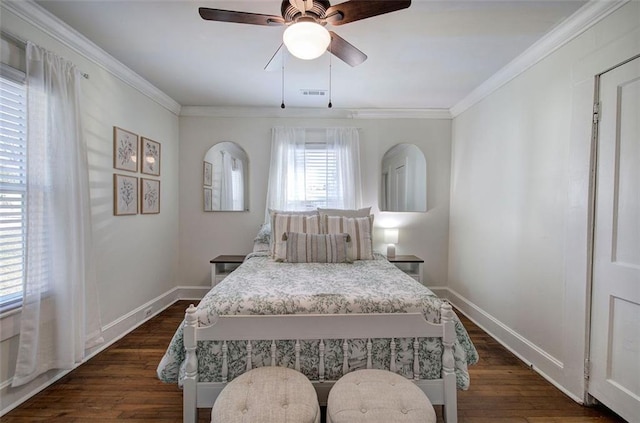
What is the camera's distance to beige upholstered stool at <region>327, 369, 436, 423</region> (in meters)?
1.22

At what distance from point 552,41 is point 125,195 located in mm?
3732

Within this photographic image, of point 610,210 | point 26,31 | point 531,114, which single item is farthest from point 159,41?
point 610,210

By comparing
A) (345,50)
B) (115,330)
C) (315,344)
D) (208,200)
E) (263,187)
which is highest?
(345,50)

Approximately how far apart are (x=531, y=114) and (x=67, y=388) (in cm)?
394

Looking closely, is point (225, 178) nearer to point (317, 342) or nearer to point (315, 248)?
point (315, 248)

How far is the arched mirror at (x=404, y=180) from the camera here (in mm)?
3750

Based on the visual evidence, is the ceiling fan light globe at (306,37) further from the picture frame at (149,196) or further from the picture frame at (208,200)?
the picture frame at (208,200)

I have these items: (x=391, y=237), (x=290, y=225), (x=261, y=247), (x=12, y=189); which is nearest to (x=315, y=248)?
(x=290, y=225)

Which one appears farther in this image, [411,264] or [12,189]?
[411,264]

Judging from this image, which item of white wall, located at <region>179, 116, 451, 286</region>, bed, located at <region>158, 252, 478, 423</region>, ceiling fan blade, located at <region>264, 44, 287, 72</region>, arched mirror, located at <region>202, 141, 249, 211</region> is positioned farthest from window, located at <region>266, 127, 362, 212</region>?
bed, located at <region>158, 252, 478, 423</region>

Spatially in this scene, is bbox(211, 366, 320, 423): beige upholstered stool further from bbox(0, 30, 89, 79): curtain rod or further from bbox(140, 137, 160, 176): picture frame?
bbox(140, 137, 160, 176): picture frame

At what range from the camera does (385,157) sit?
376 centimetres

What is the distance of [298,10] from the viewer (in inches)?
58.8

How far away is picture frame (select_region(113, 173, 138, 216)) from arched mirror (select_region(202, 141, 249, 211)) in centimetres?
91
